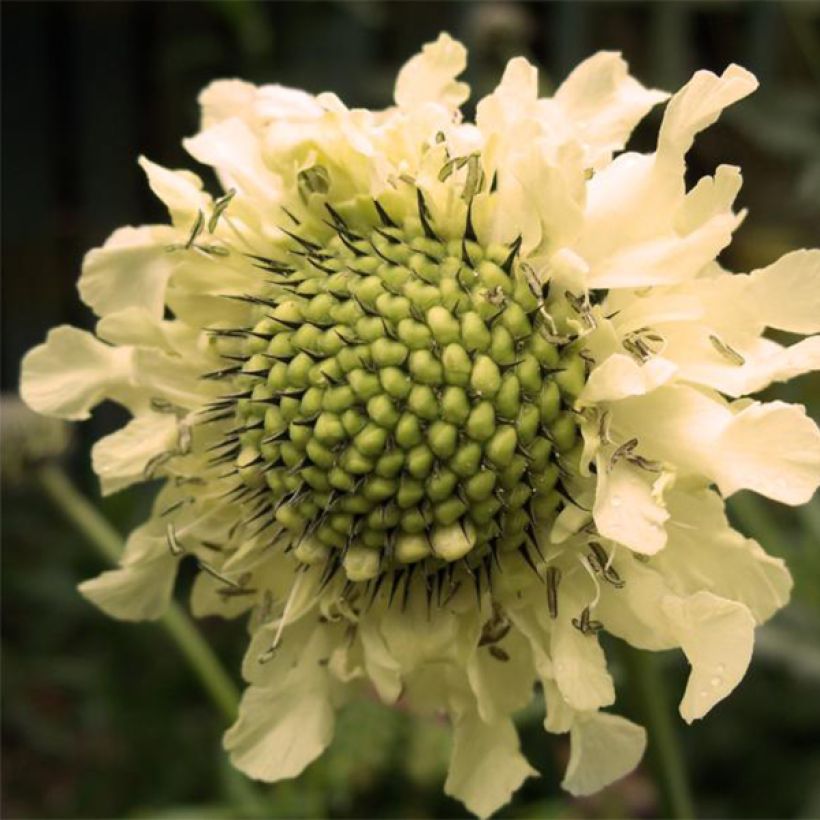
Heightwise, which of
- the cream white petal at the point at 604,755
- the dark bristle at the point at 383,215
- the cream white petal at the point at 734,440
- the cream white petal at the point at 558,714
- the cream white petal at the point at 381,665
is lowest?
A: the cream white petal at the point at 604,755

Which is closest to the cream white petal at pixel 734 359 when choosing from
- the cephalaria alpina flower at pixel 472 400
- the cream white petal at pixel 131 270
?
the cephalaria alpina flower at pixel 472 400

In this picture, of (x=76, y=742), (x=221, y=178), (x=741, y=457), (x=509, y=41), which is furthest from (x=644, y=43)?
(x=741, y=457)

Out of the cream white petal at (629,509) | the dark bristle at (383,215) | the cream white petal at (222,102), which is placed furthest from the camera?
the cream white petal at (222,102)

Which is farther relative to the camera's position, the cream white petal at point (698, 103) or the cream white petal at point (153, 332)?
the cream white petal at point (153, 332)

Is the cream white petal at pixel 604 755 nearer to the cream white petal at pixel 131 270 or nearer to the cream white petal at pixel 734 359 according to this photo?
the cream white petal at pixel 734 359

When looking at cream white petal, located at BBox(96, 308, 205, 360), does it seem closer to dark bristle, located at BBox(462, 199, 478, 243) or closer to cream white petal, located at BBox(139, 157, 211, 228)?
cream white petal, located at BBox(139, 157, 211, 228)

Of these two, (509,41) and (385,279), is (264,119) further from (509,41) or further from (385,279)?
(509,41)

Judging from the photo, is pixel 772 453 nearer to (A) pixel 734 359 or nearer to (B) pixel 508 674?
(A) pixel 734 359
